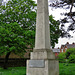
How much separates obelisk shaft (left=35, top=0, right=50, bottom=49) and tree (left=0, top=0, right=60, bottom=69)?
8.54 metres

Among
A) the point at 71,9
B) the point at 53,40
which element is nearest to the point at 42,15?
the point at 71,9

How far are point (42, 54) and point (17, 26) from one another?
10685mm

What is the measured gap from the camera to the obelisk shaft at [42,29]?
637 centimetres

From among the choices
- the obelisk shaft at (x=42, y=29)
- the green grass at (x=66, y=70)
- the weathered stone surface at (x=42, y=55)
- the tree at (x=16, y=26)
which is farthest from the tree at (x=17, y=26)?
the weathered stone surface at (x=42, y=55)

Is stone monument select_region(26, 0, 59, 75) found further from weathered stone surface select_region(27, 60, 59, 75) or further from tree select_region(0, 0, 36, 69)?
tree select_region(0, 0, 36, 69)

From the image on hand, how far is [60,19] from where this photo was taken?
12117 mm

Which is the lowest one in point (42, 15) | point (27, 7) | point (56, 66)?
point (56, 66)

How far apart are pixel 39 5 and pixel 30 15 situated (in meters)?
11.6

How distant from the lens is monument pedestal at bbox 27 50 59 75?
5.72 m

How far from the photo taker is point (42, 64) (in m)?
5.78

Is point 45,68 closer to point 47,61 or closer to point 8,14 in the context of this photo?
point 47,61

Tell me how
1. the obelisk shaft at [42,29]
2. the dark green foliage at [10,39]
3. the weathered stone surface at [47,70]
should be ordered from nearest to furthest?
the weathered stone surface at [47,70] → the obelisk shaft at [42,29] → the dark green foliage at [10,39]

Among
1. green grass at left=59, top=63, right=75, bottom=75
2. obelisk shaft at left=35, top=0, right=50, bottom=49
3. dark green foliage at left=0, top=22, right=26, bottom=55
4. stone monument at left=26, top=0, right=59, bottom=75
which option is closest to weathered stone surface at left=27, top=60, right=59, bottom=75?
stone monument at left=26, top=0, right=59, bottom=75

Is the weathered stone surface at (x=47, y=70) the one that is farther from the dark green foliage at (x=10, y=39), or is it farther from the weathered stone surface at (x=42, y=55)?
the dark green foliage at (x=10, y=39)
